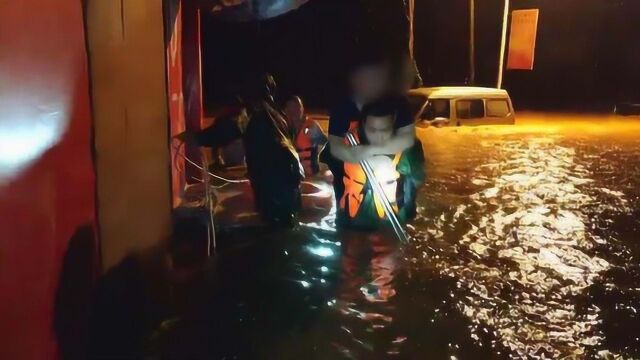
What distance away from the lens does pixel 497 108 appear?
16.9 meters

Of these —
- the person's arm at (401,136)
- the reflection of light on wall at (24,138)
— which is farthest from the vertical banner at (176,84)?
the reflection of light on wall at (24,138)

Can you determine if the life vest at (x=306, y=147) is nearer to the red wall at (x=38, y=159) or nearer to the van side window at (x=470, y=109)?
the van side window at (x=470, y=109)

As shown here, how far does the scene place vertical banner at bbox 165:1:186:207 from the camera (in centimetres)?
892

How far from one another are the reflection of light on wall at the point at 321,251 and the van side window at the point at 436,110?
925cm

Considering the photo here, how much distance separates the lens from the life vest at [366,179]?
7.27m

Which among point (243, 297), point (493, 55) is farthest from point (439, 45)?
point (243, 297)

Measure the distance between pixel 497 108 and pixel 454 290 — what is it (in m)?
11.6

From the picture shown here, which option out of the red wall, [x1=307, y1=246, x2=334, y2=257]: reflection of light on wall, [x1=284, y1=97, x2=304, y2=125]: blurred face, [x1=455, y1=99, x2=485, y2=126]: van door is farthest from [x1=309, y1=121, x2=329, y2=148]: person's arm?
the red wall

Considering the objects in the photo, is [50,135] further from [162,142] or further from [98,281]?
[162,142]

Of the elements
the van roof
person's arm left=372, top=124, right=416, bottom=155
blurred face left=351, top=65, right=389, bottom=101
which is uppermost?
blurred face left=351, top=65, right=389, bottom=101

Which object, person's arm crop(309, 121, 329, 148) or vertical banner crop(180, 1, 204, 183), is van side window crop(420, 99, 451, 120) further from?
vertical banner crop(180, 1, 204, 183)

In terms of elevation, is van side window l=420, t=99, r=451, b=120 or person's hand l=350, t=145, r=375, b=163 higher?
person's hand l=350, t=145, r=375, b=163

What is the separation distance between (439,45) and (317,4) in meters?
5.13

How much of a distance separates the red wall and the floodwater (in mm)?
1216
